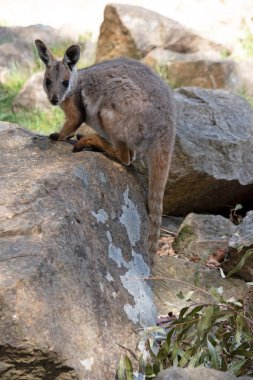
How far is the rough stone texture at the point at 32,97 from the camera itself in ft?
31.7

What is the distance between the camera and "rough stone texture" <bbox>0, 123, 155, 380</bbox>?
10.1 ft

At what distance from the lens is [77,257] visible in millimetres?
3609

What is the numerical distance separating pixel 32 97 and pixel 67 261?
6.57 m

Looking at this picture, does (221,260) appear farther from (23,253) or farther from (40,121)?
(40,121)

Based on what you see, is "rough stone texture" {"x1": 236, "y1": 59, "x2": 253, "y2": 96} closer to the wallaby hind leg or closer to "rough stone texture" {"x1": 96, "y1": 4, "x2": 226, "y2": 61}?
"rough stone texture" {"x1": 96, "y1": 4, "x2": 226, "y2": 61}

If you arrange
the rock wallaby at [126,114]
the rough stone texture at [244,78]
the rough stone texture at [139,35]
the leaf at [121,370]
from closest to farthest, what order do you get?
1. the leaf at [121,370]
2. the rock wallaby at [126,114]
3. the rough stone texture at [244,78]
4. the rough stone texture at [139,35]

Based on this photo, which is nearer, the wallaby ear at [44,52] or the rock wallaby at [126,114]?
the rock wallaby at [126,114]

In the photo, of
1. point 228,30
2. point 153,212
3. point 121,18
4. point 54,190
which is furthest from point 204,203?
point 228,30

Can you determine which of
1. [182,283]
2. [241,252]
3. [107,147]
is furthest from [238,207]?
[107,147]

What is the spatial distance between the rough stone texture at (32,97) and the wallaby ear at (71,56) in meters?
4.53

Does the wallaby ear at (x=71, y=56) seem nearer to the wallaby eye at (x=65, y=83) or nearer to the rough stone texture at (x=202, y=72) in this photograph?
the wallaby eye at (x=65, y=83)

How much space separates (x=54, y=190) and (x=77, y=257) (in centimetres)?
53

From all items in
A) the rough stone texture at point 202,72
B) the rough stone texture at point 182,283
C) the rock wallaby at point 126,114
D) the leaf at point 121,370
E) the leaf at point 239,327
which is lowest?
the rough stone texture at point 202,72

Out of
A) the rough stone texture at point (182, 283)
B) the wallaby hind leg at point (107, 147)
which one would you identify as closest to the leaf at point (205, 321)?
the rough stone texture at point (182, 283)
